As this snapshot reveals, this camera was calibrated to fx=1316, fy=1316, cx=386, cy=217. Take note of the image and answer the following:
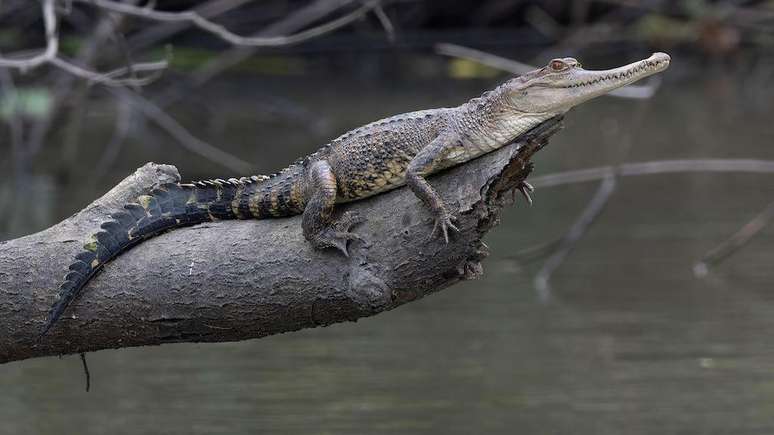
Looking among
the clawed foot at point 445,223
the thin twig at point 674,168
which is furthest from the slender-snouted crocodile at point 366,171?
the thin twig at point 674,168

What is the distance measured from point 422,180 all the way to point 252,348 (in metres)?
3.75

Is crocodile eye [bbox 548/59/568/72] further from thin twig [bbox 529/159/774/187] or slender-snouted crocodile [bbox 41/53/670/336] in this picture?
thin twig [bbox 529/159/774/187]

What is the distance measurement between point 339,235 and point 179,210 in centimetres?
67

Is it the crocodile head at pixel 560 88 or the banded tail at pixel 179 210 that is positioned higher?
the crocodile head at pixel 560 88

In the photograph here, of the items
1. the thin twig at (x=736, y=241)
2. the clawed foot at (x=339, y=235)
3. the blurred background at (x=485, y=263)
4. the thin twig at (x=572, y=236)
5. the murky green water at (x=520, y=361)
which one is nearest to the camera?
the clawed foot at (x=339, y=235)

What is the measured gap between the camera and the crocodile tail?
4105 millimetres

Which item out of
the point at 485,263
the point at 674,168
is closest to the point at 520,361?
the point at 674,168

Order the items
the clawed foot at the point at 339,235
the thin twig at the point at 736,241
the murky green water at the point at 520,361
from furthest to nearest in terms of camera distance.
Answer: the thin twig at the point at 736,241
the murky green water at the point at 520,361
the clawed foot at the point at 339,235

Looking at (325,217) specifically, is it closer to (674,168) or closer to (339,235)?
(339,235)

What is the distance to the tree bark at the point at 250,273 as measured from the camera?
12.7ft

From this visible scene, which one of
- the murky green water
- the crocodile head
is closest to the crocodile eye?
the crocodile head

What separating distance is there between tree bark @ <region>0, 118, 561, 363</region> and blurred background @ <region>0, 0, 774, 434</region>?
1.94 m

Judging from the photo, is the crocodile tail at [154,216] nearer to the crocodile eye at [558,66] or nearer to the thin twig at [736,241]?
the crocodile eye at [558,66]

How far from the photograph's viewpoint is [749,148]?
12.6 meters
